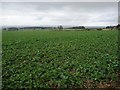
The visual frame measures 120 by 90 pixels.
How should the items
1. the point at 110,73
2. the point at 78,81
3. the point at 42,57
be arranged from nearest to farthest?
the point at 78,81
the point at 110,73
the point at 42,57

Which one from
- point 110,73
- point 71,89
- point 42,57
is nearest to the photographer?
point 71,89

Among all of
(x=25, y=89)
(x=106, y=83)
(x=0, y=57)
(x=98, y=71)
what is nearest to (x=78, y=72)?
(x=98, y=71)

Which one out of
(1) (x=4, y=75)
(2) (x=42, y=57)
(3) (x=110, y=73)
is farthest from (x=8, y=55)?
(3) (x=110, y=73)

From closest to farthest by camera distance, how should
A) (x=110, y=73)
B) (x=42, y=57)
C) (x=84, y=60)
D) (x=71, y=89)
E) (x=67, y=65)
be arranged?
(x=71, y=89) → (x=110, y=73) → (x=67, y=65) → (x=84, y=60) → (x=42, y=57)

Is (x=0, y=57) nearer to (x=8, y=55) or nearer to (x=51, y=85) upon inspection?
(x=8, y=55)

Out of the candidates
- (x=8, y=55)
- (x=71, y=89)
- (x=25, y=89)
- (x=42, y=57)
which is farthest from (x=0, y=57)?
(x=71, y=89)

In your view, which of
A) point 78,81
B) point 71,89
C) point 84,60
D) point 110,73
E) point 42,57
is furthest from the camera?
point 42,57

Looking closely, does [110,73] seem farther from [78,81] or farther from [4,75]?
[4,75]

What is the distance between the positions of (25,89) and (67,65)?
9.35 ft

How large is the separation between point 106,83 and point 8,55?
6.30m

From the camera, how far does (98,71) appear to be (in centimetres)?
892

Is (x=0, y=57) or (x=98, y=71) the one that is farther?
(x=0, y=57)

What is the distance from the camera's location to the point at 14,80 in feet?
26.9

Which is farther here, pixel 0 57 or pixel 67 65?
pixel 0 57
